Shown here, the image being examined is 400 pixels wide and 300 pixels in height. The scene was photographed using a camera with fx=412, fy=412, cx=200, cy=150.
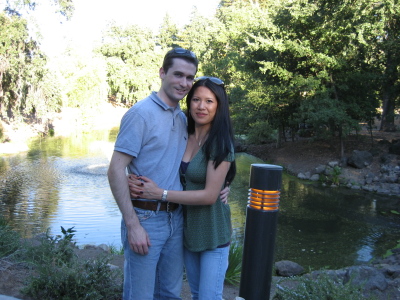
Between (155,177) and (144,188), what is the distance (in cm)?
10

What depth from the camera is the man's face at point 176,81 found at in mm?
2318

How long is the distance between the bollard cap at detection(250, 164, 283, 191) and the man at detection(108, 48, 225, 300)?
0.49m

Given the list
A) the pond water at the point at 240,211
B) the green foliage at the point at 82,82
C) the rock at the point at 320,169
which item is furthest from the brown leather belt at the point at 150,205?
the green foliage at the point at 82,82

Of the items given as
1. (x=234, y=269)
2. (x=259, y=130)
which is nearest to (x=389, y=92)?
(x=259, y=130)

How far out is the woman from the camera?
7.32 ft

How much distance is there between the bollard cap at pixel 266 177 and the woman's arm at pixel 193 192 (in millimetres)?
290

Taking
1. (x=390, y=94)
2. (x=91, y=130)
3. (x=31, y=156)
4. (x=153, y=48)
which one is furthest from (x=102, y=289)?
(x=153, y=48)

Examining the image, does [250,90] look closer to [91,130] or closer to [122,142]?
[91,130]

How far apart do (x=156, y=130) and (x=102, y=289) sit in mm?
1545

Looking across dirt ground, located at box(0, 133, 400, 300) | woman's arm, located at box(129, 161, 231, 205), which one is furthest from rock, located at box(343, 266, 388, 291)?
dirt ground, located at box(0, 133, 400, 300)

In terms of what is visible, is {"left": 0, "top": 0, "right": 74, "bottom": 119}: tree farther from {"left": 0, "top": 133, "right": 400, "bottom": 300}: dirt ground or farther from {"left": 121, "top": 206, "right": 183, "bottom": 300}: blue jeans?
{"left": 121, "top": 206, "right": 183, "bottom": 300}: blue jeans

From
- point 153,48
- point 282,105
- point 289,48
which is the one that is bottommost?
point 282,105

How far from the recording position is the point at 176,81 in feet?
7.61

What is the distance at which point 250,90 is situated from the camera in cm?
1948
